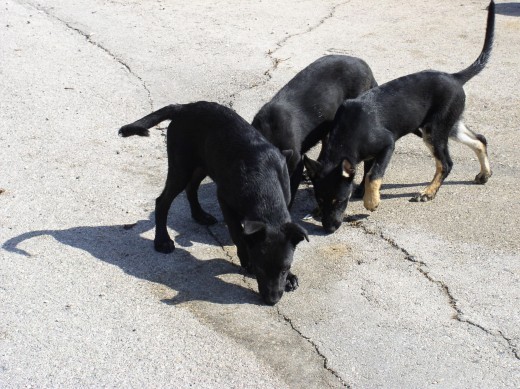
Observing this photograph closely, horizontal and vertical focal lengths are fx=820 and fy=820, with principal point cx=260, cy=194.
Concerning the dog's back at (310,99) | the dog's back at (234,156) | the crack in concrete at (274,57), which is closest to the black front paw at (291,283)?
the dog's back at (234,156)

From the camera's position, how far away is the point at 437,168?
773 cm

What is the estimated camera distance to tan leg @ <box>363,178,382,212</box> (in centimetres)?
724

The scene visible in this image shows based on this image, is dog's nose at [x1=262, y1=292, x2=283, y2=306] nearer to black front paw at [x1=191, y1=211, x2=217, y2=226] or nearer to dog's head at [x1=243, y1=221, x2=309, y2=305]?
dog's head at [x1=243, y1=221, x2=309, y2=305]

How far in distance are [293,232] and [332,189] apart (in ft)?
4.51

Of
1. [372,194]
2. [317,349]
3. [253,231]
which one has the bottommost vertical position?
[372,194]

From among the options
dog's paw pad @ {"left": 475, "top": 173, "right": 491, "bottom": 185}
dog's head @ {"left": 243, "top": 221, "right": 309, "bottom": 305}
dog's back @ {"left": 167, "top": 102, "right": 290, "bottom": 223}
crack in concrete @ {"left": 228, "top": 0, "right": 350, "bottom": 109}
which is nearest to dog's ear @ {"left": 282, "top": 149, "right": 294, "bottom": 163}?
dog's back @ {"left": 167, "top": 102, "right": 290, "bottom": 223}

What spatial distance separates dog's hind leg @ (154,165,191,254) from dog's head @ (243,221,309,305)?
1015 millimetres

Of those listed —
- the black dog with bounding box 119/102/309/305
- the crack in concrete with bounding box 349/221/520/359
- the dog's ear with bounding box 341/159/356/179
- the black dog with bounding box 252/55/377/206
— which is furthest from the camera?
the black dog with bounding box 252/55/377/206

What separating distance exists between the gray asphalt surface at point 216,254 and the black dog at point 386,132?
25 centimetres

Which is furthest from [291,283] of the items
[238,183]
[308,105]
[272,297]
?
[308,105]

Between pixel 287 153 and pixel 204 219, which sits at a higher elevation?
pixel 287 153

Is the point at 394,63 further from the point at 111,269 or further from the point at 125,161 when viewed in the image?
the point at 111,269

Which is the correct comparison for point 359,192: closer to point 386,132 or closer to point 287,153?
point 386,132

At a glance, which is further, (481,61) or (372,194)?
(481,61)
